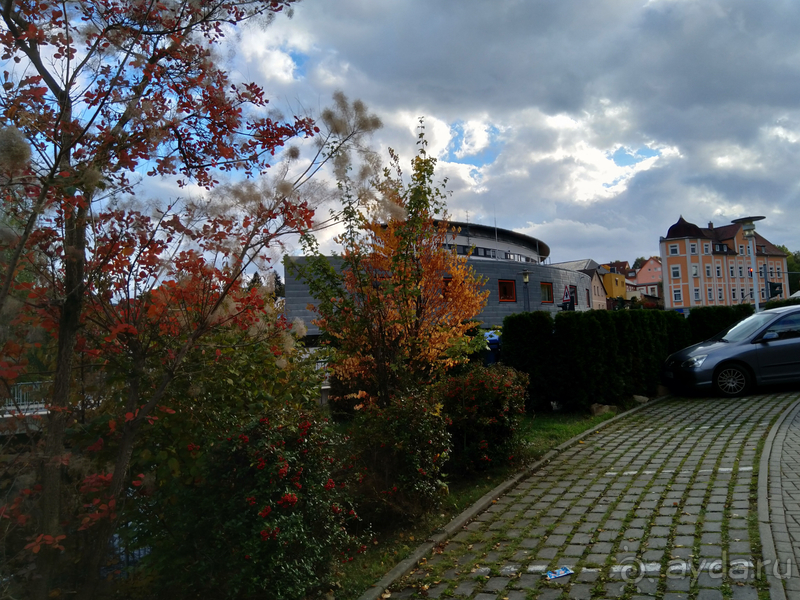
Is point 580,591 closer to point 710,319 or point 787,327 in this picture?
point 787,327

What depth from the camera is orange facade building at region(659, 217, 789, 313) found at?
288ft

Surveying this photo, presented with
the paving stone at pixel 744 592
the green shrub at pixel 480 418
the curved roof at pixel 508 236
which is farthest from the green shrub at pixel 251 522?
the curved roof at pixel 508 236

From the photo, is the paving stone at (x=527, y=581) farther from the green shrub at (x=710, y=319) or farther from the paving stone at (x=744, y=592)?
the green shrub at (x=710, y=319)

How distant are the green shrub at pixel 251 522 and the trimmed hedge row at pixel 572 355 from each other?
26.6ft

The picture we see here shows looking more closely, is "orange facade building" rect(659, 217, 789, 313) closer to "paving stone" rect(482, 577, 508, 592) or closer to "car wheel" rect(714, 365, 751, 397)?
"car wheel" rect(714, 365, 751, 397)

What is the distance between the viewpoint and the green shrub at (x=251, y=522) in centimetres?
384

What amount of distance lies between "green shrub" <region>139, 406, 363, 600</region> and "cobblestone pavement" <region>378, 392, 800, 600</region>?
922 mm

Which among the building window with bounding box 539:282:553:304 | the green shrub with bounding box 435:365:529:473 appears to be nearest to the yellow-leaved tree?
the green shrub with bounding box 435:365:529:473

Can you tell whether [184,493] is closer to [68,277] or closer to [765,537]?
[68,277]

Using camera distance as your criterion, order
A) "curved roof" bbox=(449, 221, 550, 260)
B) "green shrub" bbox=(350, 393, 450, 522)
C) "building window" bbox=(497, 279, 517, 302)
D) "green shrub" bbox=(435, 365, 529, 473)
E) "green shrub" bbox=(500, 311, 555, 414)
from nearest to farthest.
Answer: "green shrub" bbox=(350, 393, 450, 522) < "green shrub" bbox=(435, 365, 529, 473) < "green shrub" bbox=(500, 311, 555, 414) < "building window" bbox=(497, 279, 517, 302) < "curved roof" bbox=(449, 221, 550, 260)

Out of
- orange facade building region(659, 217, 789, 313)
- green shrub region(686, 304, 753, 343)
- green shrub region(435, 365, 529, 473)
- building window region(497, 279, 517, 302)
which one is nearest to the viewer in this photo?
green shrub region(435, 365, 529, 473)

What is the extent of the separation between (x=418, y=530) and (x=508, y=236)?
59012 millimetres

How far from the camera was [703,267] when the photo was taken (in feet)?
290

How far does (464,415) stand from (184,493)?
13.4ft
